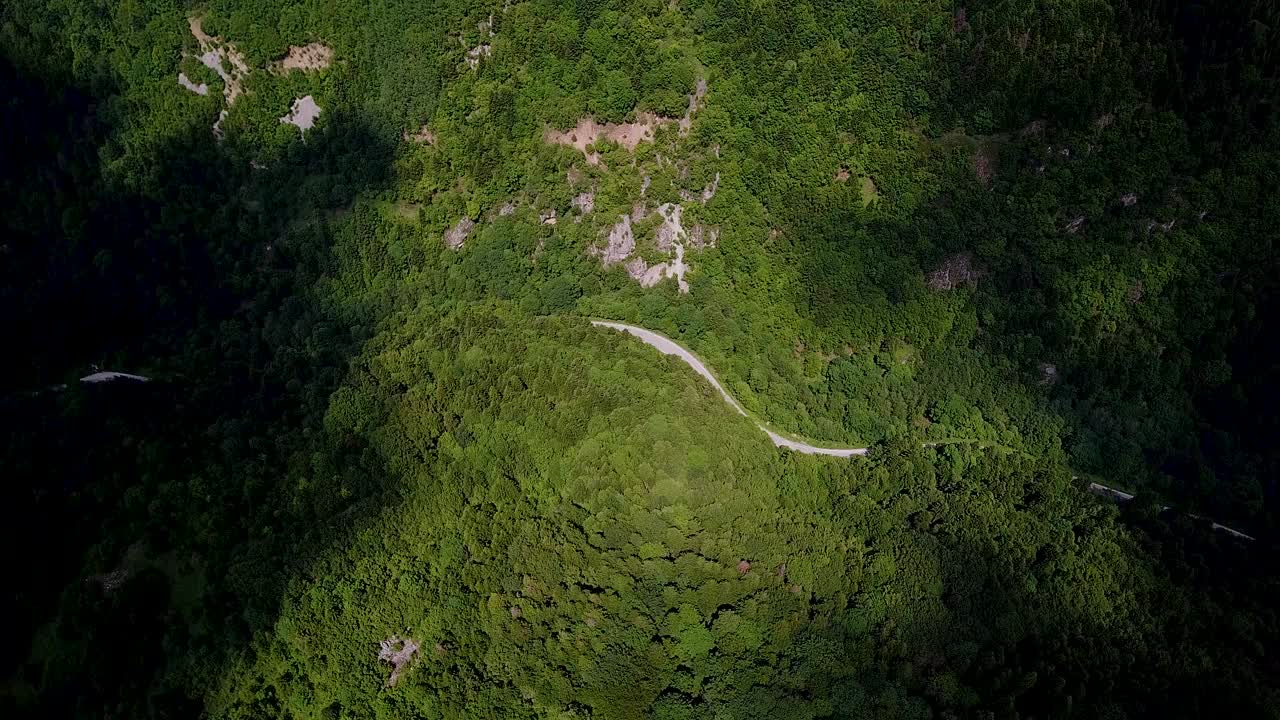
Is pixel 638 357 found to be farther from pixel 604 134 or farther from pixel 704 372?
pixel 604 134

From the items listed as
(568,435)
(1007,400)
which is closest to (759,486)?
(568,435)

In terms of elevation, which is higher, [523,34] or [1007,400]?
[523,34]

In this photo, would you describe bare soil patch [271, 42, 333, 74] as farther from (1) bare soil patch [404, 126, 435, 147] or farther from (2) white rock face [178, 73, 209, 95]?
(1) bare soil patch [404, 126, 435, 147]

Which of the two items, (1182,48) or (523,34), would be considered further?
(523,34)

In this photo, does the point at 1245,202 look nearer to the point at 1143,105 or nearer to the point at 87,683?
the point at 1143,105

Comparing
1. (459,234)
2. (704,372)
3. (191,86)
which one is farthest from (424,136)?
(704,372)

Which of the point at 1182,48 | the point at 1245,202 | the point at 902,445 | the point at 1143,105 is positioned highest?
the point at 1182,48
